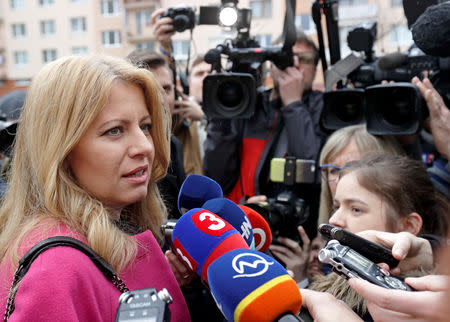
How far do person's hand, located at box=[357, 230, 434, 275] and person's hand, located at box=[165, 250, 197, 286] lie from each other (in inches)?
17.6

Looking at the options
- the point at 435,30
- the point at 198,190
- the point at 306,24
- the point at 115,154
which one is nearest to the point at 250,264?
the point at 198,190

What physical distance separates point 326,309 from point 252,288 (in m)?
0.30

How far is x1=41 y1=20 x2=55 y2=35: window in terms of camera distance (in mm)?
16562

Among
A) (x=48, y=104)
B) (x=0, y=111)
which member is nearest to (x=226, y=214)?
(x=48, y=104)

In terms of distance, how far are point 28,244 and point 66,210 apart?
0.39 feet

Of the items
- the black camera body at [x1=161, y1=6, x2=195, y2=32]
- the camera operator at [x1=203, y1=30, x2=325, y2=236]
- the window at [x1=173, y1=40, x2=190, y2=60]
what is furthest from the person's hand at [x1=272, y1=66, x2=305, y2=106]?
the window at [x1=173, y1=40, x2=190, y2=60]

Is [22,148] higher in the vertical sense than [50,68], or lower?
lower

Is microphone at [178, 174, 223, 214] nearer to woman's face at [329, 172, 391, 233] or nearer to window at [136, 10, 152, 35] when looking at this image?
woman's face at [329, 172, 391, 233]

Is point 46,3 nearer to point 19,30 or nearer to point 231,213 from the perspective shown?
point 19,30

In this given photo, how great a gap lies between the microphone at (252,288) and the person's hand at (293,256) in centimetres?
114

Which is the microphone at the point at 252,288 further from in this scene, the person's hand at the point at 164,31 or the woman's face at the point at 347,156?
the person's hand at the point at 164,31

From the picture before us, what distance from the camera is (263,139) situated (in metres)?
2.22

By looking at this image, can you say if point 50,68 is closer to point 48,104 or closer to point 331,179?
point 48,104

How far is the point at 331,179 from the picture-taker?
6.02 feet
